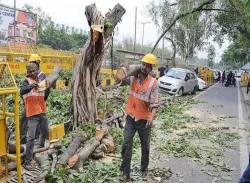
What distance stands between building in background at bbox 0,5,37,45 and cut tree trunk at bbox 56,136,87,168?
24.7m

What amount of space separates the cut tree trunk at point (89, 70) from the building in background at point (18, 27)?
22.7m

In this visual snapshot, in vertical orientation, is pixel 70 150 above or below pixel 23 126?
below

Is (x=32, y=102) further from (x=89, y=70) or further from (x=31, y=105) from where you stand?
(x=89, y=70)

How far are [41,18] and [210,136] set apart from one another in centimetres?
4674

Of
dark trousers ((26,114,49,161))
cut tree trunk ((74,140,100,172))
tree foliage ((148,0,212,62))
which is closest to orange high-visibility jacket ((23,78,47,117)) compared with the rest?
dark trousers ((26,114,49,161))

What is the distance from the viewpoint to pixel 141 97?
5.18 meters

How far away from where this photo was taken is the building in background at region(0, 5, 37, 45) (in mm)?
29469

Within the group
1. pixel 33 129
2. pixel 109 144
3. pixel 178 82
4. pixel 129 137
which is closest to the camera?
pixel 129 137

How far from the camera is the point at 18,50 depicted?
53.9ft

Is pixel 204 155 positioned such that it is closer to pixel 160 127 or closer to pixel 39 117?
pixel 160 127

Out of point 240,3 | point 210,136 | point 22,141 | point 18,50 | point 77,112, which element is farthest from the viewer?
point 240,3

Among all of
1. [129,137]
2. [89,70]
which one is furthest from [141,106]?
[89,70]

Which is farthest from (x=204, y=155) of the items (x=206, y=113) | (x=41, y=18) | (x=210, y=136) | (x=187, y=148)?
(x=41, y=18)

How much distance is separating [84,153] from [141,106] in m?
1.47
